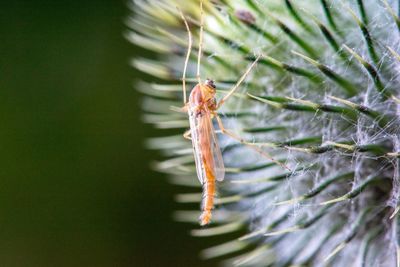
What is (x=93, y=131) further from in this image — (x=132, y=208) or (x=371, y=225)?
(x=371, y=225)

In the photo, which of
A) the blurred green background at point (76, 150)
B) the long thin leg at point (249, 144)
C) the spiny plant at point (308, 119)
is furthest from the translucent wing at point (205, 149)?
the blurred green background at point (76, 150)

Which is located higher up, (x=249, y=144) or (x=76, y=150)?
Result: (x=76, y=150)

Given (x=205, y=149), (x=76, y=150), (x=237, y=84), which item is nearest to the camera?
(x=205, y=149)

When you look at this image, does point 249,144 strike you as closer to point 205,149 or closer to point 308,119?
point 205,149

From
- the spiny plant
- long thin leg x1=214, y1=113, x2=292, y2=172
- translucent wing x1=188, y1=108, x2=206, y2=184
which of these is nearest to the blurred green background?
the spiny plant

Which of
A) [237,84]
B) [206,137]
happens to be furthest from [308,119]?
[206,137]

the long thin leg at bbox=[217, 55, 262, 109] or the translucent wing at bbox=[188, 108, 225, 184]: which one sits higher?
the long thin leg at bbox=[217, 55, 262, 109]

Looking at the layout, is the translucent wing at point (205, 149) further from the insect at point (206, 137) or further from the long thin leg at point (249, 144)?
the long thin leg at point (249, 144)

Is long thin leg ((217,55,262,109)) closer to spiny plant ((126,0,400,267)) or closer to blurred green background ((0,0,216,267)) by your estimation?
spiny plant ((126,0,400,267))
